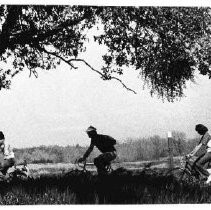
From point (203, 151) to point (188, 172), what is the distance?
0.57 m

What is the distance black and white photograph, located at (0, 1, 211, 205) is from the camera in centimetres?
1321

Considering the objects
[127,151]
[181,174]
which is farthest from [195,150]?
[127,151]

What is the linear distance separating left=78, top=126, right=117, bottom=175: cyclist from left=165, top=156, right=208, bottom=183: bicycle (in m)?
1.48

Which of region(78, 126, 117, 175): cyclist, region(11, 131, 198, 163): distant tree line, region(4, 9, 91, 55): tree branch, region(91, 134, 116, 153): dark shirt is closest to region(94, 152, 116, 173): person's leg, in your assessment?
region(78, 126, 117, 175): cyclist

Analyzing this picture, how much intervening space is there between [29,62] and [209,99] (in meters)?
4.27

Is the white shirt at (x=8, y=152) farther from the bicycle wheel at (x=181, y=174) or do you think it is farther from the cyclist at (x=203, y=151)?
the cyclist at (x=203, y=151)

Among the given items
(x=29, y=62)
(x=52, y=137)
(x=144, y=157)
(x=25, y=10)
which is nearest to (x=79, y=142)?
(x=52, y=137)

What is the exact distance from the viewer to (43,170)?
45.1 ft

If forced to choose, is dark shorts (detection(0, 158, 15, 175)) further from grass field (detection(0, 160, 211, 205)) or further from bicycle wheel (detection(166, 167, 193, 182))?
bicycle wheel (detection(166, 167, 193, 182))

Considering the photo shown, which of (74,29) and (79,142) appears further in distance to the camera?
(74,29)

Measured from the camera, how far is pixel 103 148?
43.9ft

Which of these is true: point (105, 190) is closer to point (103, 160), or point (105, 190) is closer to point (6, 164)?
point (103, 160)

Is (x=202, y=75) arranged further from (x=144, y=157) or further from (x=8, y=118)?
(x=8, y=118)

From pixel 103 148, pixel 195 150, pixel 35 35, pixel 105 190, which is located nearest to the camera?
pixel 105 190
